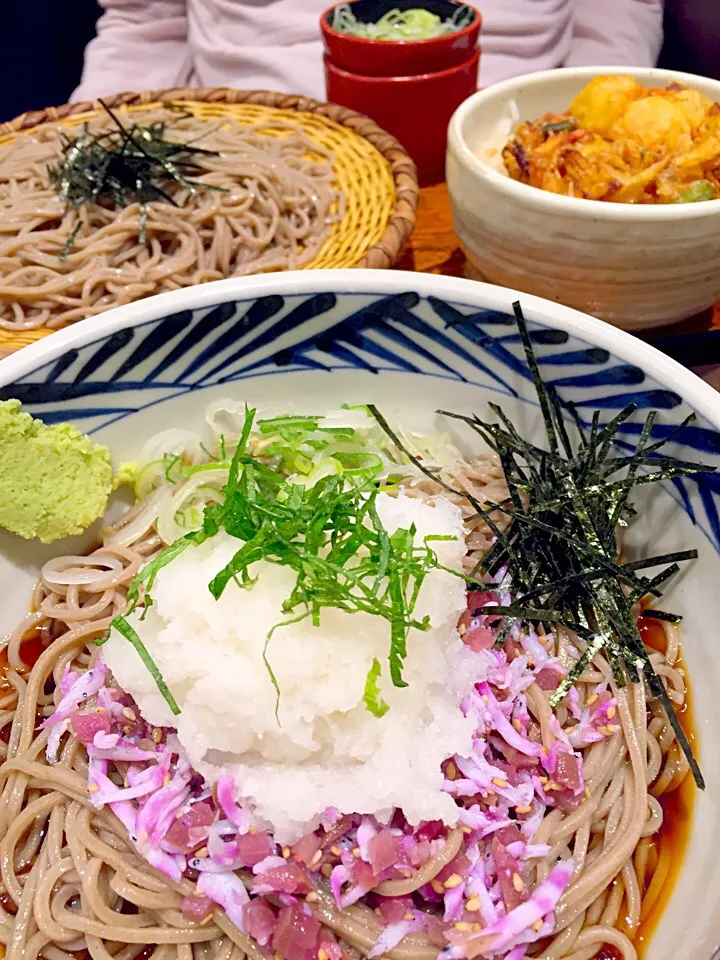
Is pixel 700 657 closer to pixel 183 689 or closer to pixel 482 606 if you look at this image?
pixel 482 606

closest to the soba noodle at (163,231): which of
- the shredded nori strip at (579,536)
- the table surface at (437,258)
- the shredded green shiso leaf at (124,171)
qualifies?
the shredded green shiso leaf at (124,171)

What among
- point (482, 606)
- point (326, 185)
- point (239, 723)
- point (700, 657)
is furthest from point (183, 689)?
point (326, 185)

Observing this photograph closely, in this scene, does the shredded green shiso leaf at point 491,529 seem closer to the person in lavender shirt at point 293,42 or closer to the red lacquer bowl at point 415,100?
the red lacquer bowl at point 415,100

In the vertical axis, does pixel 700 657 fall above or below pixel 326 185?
below

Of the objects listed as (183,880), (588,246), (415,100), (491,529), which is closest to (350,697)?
(183,880)

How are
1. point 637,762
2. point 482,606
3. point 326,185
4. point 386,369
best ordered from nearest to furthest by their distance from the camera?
1. point 637,762
2. point 482,606
3. point 386,369
4. point 326,185

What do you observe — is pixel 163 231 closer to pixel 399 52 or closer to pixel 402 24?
pixel 399 52

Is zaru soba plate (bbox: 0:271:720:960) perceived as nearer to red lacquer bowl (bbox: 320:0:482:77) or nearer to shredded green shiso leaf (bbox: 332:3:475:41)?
red lacquer bowl (bbox: 320:0:482:77)
